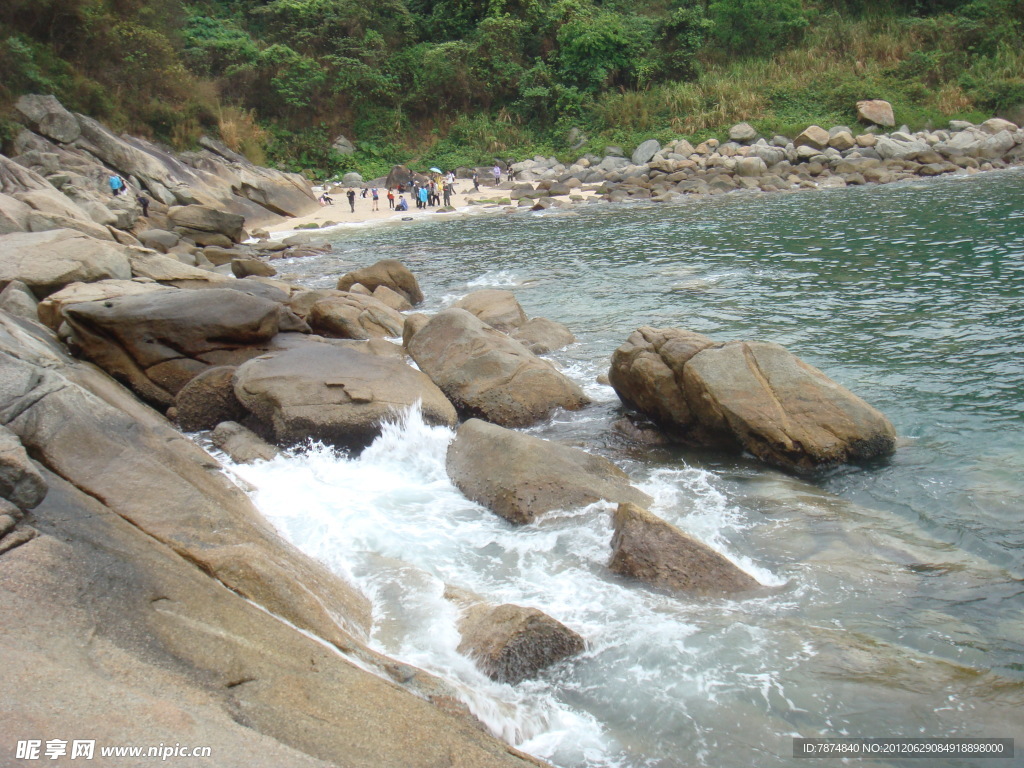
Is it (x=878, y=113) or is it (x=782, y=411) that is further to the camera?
(x=878, y=113)

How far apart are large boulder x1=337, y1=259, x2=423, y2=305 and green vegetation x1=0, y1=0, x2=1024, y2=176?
78.4 feet

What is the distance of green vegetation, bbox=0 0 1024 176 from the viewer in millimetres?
41906

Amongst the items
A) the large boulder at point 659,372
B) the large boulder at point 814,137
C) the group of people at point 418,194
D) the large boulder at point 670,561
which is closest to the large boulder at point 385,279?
the large boulder at point 659,372

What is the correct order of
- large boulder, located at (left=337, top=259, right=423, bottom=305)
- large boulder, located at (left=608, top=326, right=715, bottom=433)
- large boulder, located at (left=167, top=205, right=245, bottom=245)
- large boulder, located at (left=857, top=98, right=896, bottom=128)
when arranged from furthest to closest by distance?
1. large boulder, located at (left=857, top=98, right=896, bottom=128)
2. large boulder, located at (left=167, top=205, right=245, bottom=245)
3. large boulder, located at (left=337, top=259, right=423, bottom=305)
4. large boulder, located at (left=608, top=326, right=715, bottom=433)

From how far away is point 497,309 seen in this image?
15.0m

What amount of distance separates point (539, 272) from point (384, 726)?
18310 mm

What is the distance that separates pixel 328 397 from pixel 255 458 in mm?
1104

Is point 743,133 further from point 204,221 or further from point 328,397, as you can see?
point 328,397

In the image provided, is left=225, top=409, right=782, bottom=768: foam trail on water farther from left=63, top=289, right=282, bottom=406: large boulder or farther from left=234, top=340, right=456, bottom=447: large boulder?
left=63, top=289, right=282, bottom=406: large boulder

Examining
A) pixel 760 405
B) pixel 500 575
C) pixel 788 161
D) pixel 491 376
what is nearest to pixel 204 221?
pixel 491 376

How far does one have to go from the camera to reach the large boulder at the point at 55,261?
11.0 meters

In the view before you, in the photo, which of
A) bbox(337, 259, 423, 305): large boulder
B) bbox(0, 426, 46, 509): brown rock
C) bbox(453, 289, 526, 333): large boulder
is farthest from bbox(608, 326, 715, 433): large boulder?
bbox(337, 259, 423, 305): large boulder

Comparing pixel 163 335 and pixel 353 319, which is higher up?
pixel 163 335

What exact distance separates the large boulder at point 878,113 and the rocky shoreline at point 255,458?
112 ft
